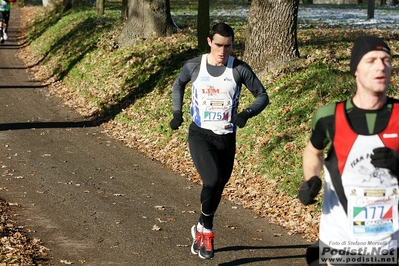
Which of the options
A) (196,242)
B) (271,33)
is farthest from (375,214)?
(271,33)

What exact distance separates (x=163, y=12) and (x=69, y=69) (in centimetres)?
417

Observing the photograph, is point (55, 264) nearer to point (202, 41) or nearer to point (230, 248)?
point (230, 248)

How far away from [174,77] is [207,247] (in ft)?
35.7

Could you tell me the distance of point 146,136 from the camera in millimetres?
15969

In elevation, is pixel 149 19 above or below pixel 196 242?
above

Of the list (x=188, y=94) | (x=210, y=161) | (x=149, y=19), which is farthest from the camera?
(x=149, y=19)

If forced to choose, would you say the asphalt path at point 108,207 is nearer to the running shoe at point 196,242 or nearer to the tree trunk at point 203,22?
the running shoe at point 196,242

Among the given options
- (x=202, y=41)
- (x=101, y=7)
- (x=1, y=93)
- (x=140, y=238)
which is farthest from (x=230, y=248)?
(x=101, y=7)

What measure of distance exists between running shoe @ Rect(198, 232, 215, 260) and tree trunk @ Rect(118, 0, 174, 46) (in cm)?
1496

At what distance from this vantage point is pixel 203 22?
19250 mm

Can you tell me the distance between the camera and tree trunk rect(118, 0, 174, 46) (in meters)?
22.6

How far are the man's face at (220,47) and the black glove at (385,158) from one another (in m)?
3.49

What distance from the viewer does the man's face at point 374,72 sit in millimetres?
4707

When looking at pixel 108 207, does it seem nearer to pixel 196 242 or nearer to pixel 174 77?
pixel 196 242
